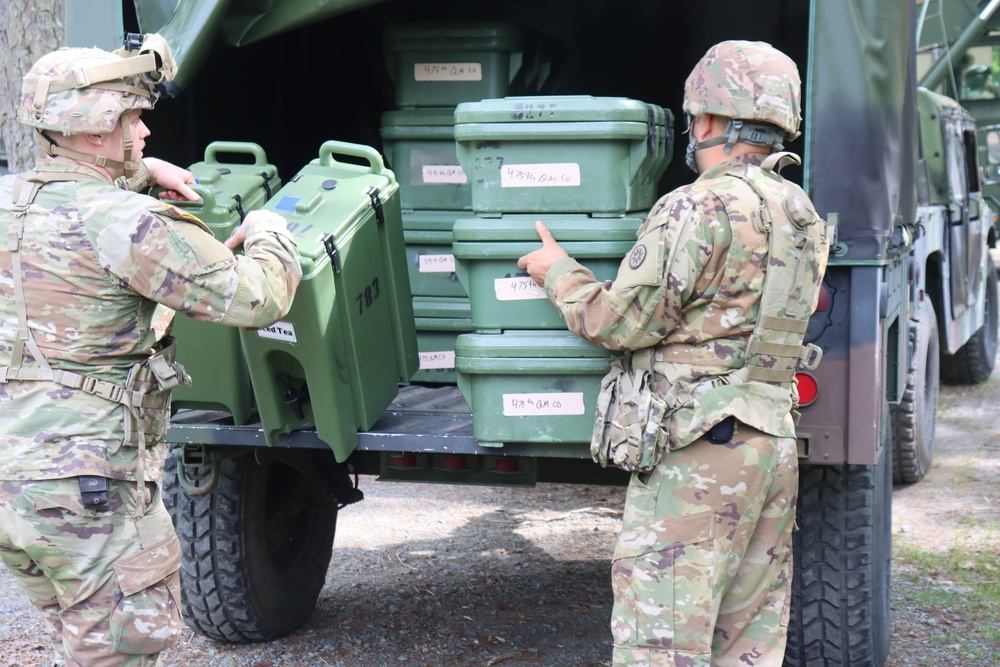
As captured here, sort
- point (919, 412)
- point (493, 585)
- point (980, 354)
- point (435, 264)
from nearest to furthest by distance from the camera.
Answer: point (435, 264), point (493, 585), point (919, 412), point (980, 354)

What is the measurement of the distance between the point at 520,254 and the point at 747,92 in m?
0.68

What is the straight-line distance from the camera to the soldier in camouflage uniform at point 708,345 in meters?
2.79

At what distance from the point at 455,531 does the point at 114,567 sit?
2867 mm

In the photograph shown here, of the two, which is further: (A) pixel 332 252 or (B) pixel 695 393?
(A) pixel 332 252

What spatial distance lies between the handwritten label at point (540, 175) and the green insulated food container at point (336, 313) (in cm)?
46

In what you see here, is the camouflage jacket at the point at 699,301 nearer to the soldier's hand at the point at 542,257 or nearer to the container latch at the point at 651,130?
the soldier's hand at the point at 542,257

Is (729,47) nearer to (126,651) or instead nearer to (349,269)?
(349,269)

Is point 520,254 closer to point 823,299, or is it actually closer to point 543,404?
point 543,404

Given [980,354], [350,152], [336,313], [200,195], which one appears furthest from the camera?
[980,354]

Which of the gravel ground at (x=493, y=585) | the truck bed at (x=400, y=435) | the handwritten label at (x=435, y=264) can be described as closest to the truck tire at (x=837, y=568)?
the gravel ground at (x=493, y=585)

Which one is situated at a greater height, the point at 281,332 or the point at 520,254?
the point at 520,254

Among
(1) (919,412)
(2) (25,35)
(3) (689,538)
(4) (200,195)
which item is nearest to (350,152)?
(4) (200,195)

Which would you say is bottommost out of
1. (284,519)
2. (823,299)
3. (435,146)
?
(284,519)

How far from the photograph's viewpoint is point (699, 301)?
282 cm
